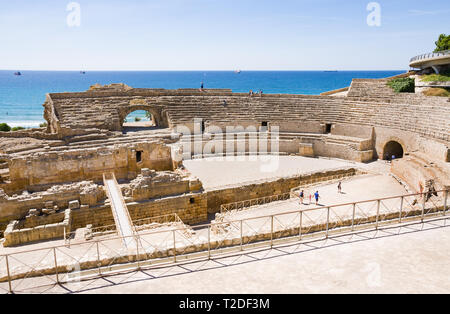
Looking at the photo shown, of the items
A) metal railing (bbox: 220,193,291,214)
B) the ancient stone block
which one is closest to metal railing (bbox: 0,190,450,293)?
the ancient stone block

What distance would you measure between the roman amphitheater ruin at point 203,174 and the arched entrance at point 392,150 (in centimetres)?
11

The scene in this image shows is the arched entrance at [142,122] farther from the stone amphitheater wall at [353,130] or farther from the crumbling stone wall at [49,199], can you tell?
the stone amphitheater wall at [353,130]

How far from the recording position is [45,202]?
1520cm

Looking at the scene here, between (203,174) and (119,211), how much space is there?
6.54m

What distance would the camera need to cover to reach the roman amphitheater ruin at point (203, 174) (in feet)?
31.7

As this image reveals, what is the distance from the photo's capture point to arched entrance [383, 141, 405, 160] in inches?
945

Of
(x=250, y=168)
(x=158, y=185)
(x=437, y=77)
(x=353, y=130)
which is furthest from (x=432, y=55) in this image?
(x=158, y=185)

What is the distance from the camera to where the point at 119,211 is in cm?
1452

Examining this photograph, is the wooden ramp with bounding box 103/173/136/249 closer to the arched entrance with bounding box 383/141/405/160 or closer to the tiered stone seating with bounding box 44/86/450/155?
the tiered stone seating with bounding box 44/86/450/155

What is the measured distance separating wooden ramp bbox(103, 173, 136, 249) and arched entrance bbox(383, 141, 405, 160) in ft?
57.7

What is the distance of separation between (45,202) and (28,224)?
1.09 meters

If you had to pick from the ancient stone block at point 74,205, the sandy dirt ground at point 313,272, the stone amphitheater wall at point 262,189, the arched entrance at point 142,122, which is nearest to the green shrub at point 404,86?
the stone amphitheater wall at point 262,189

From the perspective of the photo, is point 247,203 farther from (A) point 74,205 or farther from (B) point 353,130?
(B) point 353,130
